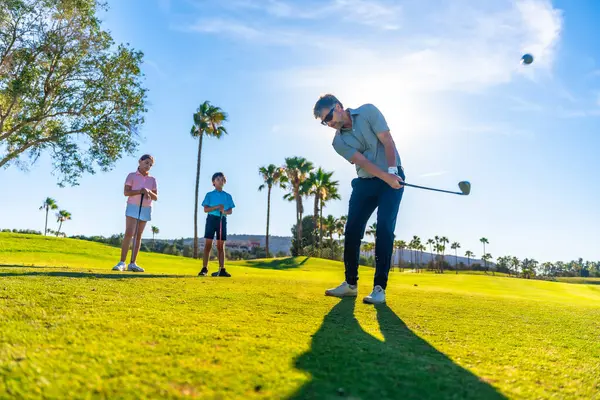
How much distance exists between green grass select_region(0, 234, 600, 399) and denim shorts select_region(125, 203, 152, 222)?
3.92 metres

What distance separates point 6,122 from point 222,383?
22093 millimetres

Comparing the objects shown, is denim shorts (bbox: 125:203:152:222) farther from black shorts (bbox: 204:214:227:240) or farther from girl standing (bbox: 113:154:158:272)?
black shorts (bbox: 204:214:227:240)

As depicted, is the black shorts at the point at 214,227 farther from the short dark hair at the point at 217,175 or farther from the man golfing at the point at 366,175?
the man golfing at the point at 366,175

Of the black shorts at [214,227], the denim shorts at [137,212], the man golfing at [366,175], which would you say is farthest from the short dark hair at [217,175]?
the man golfing at [366,175]

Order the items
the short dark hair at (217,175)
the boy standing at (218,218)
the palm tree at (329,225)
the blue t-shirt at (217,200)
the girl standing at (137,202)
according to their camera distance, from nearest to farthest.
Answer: the girl standing at (137,202)
the boy standing at (218,218)
the blue t-shirt at (217,200)
the short dark hair at (217,175)
the palm tree at (329,225)

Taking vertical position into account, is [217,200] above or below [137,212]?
above

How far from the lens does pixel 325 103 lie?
4.82 metres

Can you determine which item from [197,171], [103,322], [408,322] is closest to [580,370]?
[408,322]

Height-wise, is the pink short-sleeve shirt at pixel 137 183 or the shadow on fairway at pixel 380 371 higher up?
the pink short-sleeve shirt at pixel 137 183

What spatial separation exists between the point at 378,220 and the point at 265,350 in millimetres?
2852

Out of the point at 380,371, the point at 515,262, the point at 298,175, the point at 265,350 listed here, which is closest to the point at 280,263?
the point at 298,175

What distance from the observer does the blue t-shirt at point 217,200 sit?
27.2ft

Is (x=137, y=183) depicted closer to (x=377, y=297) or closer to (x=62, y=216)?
(x=377, y=297)

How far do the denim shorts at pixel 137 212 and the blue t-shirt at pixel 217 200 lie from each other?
1.04 metres
